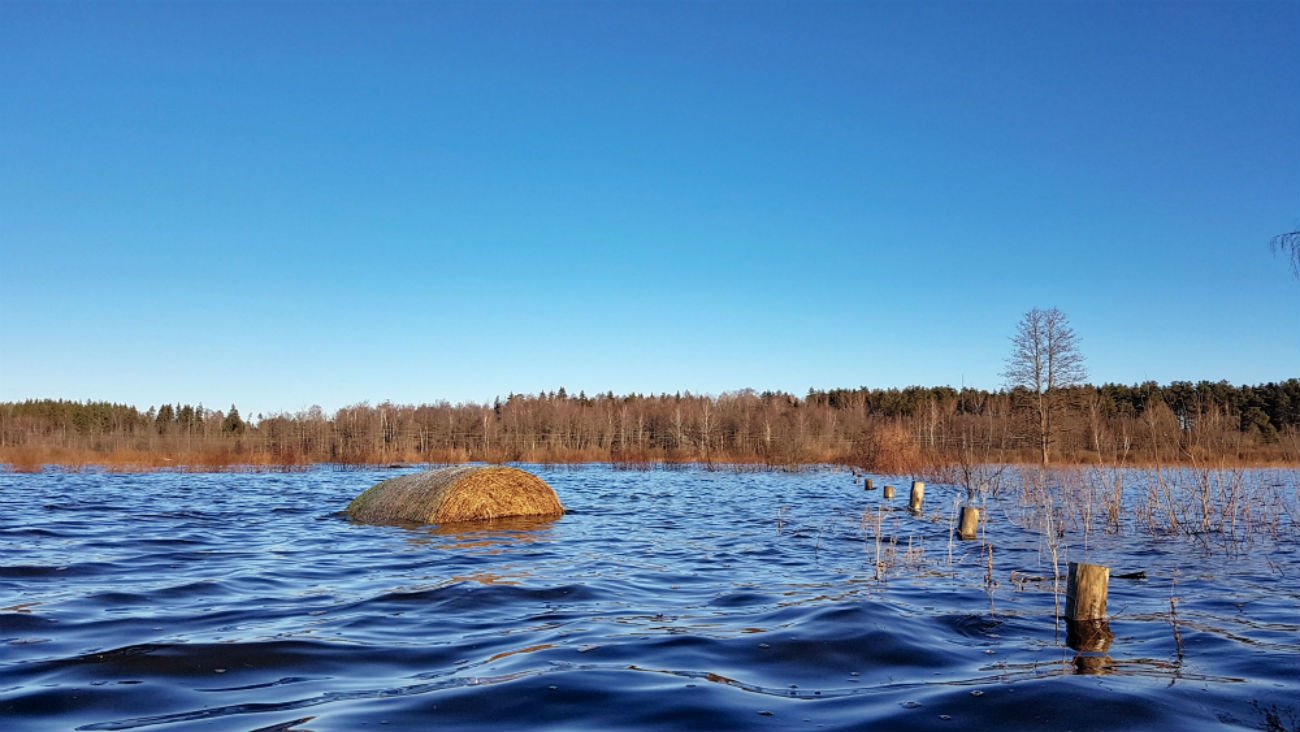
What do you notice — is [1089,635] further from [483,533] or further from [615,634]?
[483,533]

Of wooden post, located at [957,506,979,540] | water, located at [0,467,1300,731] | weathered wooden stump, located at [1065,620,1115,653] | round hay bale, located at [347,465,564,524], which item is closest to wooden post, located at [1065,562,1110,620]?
weathered wooden stump, located at [1065,620,1115,653]

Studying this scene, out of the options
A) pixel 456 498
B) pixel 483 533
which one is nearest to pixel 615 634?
pixel 483 533

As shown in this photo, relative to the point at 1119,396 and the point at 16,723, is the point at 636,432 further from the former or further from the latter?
the point at 16,723

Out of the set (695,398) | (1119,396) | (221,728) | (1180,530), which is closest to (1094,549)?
(1180,530)

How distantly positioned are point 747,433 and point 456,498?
66087 millimetres

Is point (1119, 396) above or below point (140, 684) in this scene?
above

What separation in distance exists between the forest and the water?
723cm

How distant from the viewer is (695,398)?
138500mm

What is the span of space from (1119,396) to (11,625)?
9463 centimetres

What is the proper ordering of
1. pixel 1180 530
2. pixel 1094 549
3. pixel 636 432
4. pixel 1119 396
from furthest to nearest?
pixel 636 432, pixel 1119 396, pixel 1180 530, pixel 1094 549

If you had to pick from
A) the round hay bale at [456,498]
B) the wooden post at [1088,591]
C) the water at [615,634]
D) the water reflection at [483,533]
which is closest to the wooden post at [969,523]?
the water at [615,634]

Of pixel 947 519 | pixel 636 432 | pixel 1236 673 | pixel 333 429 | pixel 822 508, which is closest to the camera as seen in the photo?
pixel 1236 673

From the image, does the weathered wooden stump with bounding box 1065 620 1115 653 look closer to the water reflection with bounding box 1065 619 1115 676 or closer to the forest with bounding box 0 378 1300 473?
the water reflection with bounding box 1065 619 1115 676

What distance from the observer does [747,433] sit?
7969 centimetres
